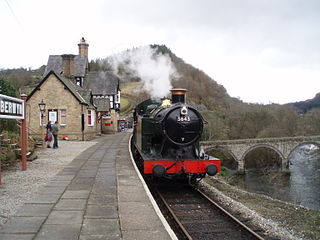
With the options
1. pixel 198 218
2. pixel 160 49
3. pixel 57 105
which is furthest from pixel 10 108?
pixel 57 105

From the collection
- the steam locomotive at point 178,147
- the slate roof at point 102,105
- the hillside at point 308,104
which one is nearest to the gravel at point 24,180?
the steam locomotive at point 178,147

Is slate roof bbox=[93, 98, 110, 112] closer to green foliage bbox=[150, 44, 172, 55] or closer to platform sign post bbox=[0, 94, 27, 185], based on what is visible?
green foliage bbox=[150, 44, 172, 55]

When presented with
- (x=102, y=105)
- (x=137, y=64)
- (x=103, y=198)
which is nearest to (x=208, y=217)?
(x=103, y=198)

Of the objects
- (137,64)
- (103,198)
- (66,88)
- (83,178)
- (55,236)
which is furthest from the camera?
(66,88)

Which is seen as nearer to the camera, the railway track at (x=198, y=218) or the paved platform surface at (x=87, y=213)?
the paved platform surface at (x=87, y=213)

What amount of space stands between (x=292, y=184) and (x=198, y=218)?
27.9 meters

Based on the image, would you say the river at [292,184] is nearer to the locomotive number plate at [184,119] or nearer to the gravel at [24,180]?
the locomotive number plate at [184,119]

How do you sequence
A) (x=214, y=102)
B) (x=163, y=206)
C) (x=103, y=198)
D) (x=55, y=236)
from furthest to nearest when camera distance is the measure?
1. (x=214, y=102)
2. (x=163, y=206)
3. (x=103, y=198)
4. (x=55, y=236)

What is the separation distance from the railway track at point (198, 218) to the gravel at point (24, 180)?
322cm

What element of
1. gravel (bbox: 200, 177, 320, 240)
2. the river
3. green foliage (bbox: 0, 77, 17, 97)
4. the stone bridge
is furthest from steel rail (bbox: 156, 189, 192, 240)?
the stone bridge

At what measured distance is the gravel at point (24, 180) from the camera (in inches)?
266

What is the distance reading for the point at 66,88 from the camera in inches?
994

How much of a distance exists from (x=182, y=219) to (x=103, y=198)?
182cm

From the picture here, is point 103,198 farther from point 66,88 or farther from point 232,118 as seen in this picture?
point 232,118
